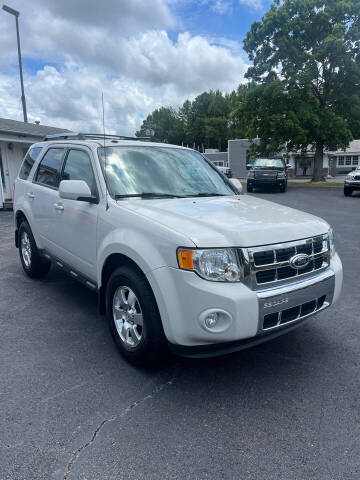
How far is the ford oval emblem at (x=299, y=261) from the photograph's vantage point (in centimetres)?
277

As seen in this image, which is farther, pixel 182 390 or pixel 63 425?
pixel 182 390

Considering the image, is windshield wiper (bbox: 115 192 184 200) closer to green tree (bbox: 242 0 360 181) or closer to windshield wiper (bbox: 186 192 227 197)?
windshield wiper (bbox: 186 192 227 197)

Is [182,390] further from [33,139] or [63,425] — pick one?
[33,139]

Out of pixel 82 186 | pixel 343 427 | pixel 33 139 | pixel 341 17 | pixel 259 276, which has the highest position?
pixel 341 17

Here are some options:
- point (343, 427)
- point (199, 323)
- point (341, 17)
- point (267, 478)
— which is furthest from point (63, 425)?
point (341, 17)

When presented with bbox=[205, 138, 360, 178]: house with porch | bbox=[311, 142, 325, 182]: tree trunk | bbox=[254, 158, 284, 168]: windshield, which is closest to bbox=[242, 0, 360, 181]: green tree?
bbox=[311, 142, 325, 182]: tree trunk

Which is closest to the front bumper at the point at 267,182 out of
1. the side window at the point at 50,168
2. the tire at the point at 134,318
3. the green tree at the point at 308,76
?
the green tree at the point at 308,76

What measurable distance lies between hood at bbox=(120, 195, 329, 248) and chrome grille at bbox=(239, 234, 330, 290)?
52 mm

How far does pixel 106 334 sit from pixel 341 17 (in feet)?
95.3

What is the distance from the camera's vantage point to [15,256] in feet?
23.1

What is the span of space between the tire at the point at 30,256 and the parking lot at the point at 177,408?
4.39ft

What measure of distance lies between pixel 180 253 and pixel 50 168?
2972 millimetres

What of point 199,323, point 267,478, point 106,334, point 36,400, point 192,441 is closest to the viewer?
point 267,478

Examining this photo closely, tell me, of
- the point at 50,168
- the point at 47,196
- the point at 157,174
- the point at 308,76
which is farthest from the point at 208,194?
the point at 308,76
